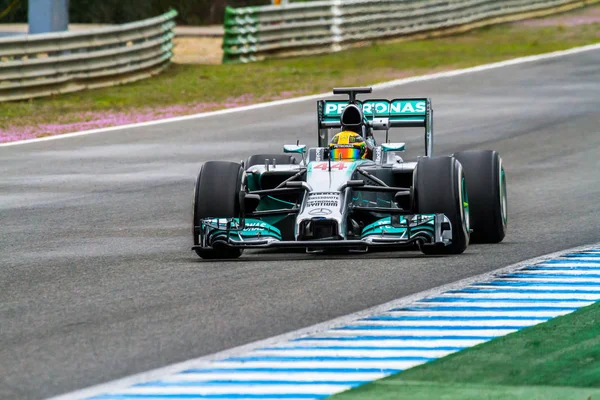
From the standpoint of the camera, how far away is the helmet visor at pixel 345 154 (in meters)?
11.2

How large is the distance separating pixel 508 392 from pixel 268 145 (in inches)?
528

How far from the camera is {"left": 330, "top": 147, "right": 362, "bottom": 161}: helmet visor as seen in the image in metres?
11.2

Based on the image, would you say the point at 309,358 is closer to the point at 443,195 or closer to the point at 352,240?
the point at 352,240

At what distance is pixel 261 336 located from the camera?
303 inches

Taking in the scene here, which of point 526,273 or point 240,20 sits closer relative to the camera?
point 526,273

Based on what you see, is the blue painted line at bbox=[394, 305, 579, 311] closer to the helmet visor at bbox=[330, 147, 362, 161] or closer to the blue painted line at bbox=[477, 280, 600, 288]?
the blue painted line at bbox=[477, 280, 600, 288]

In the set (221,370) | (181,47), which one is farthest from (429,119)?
(181,47)

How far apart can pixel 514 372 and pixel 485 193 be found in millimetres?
4625

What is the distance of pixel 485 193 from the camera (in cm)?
1127

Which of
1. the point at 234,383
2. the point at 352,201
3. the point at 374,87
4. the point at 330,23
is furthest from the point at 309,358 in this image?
the point at 330,23

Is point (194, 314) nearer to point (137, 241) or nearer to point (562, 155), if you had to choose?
point (137, 241)

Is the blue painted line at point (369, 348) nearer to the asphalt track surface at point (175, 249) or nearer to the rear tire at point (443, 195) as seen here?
the asphalt track surface at point (175, 249)

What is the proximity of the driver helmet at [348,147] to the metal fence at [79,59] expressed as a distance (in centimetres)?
1376

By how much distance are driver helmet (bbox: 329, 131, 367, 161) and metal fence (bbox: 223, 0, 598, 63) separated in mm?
19253
